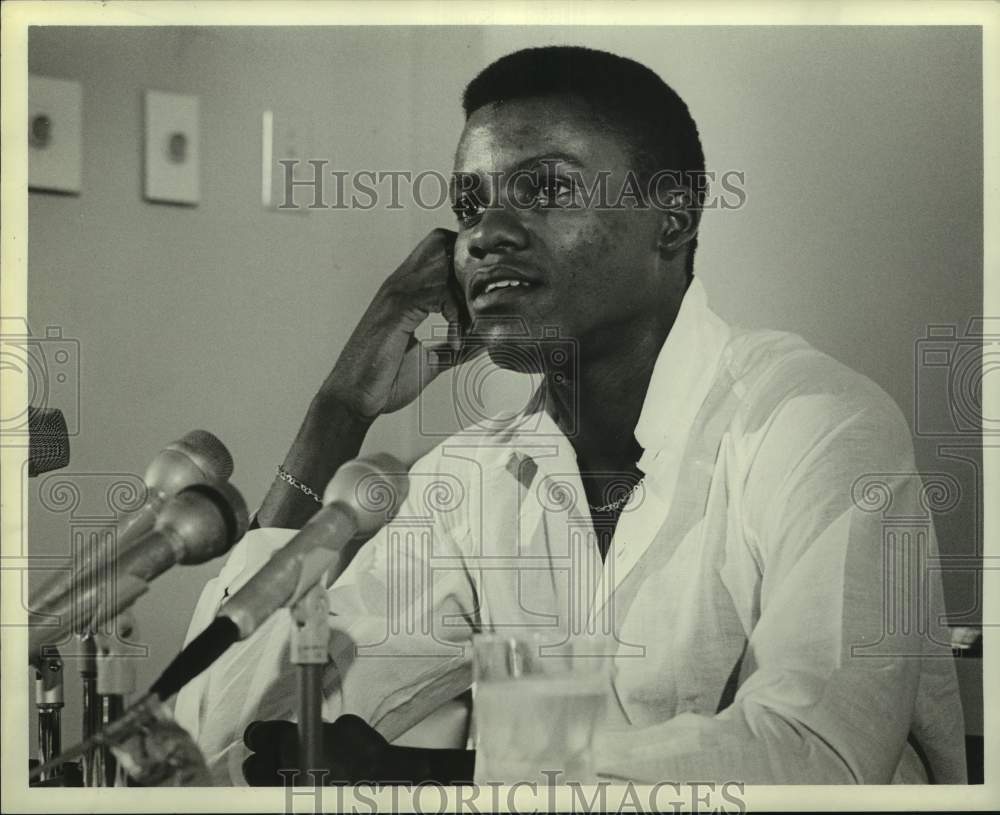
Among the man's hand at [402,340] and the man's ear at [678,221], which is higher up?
the man's ear at [678,221]

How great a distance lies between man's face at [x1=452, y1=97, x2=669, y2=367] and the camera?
2123mm

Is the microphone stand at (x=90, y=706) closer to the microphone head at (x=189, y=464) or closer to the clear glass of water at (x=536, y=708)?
the microphone head at (x=189, y=464)

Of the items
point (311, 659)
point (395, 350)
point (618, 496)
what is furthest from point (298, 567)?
point (618, 496)

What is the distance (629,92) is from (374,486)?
0.76 meters

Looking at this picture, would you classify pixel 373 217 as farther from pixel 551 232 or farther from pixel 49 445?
pixel 49 445

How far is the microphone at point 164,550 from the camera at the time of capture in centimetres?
210

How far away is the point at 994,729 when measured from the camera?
2.14 meters

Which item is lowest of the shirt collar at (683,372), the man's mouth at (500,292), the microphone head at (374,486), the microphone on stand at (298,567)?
the microphone on stand at (298,567)

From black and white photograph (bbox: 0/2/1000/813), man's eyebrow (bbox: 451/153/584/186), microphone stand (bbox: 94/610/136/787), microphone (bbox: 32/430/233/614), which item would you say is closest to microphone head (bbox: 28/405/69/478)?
black and white photograph (bbox: 0/2/1000/813)

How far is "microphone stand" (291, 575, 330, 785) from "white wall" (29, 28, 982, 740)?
0.25m

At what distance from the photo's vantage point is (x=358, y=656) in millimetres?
2111

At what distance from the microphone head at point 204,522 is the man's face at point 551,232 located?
0.49 m

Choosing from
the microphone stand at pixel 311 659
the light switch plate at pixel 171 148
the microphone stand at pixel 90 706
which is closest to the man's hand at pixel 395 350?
the microphone stand at pixel 311 659

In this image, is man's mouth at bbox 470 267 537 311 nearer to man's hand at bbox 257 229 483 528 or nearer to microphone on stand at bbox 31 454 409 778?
A: man's hand at bbox 257 229 483 528
